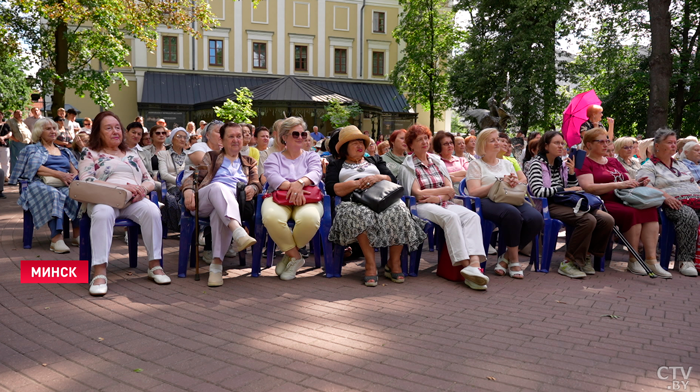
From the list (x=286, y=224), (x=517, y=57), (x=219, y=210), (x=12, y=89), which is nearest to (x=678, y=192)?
(x=286, y=224)

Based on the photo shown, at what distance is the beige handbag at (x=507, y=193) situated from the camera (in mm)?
6270

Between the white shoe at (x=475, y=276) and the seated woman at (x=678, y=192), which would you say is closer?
the white shoe at (x=475, y=276)

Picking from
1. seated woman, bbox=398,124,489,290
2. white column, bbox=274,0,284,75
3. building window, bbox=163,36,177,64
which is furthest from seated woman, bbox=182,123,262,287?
white column, bbox=274,0,284,75

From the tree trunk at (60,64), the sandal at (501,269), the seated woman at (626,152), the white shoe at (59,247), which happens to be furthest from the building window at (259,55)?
the sandal at (501,269)

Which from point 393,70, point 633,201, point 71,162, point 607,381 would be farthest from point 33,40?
point 393,70

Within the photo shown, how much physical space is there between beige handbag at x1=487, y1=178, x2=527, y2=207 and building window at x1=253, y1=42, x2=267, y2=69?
31554 mm

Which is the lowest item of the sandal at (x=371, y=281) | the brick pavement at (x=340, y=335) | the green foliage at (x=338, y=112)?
the brick pavement at (x=340, y=335)

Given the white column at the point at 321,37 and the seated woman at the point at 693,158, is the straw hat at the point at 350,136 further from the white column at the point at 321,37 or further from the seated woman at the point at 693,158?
the white column at the point at 321,37

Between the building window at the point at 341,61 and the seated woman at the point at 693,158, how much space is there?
1213 inches

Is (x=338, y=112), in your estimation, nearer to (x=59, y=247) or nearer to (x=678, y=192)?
(x=678, y=192)

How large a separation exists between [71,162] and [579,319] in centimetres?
650

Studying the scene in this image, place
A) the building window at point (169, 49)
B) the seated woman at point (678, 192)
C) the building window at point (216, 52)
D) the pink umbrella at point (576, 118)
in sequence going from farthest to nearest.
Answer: the building window at point (216, 52) < the building window at point (169, 49) < the pink umbrella at point (576, 118) < the seated woman at point (678, 192)

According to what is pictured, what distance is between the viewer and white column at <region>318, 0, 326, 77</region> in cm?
3666

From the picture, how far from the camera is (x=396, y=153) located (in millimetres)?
7441
